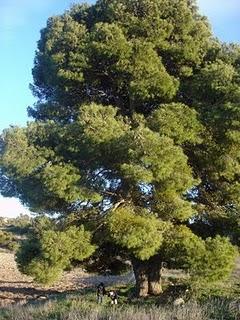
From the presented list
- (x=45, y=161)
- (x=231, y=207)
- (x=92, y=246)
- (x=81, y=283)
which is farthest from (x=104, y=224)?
(x=81, y=283)

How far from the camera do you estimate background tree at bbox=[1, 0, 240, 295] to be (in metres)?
17.8

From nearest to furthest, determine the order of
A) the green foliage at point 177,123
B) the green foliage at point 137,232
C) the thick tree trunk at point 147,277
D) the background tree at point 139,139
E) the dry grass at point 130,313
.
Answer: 1. the dry grass at point 130,313
2. the green foliage at point 137,232
3. the background tree at point 139,139
4. the green foliage at point 177,123
5. the thick tree trunk at point 147,277

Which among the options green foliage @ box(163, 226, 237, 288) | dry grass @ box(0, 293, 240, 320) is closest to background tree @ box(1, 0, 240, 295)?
green foliage @ box(163, 226, 237, 288)

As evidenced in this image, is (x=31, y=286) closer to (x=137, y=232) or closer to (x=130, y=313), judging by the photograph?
(x=137, y=232)

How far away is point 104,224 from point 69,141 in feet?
9.40

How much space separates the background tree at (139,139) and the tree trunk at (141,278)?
4 centimetres

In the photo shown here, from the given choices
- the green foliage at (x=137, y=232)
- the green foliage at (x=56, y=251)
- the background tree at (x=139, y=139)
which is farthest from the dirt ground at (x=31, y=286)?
the green foliage at (x=137, y=232)

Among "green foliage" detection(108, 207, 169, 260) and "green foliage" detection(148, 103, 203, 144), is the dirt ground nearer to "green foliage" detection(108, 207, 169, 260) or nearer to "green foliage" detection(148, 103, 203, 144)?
A: "green foliage" detection(108, 207, 169, 260)

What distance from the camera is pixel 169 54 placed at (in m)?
21.1

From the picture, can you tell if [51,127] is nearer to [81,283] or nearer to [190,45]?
[190,45]

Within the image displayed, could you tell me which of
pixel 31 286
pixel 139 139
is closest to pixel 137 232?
pixel 139 139

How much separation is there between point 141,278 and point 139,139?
6133mm

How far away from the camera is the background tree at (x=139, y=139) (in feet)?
58.5

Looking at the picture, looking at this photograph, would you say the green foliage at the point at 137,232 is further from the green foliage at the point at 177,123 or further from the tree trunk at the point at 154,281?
the tree trunk at the point at 154,281
